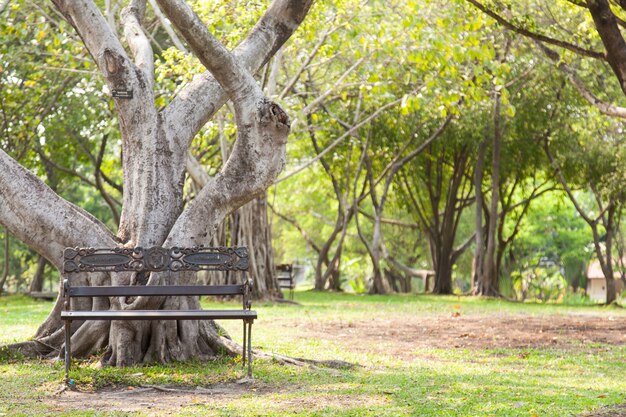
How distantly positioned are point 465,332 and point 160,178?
5.89m

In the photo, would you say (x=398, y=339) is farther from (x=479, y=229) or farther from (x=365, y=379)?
(x=479, y=229)

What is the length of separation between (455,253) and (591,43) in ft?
44.1

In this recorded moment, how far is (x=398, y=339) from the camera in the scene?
12000 mm

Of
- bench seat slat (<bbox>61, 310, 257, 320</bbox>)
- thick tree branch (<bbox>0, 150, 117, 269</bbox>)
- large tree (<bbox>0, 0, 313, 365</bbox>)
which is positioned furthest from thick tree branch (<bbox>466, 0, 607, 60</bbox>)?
bench seat slat (<bbox>61, 310, 257, 320</bbox>)

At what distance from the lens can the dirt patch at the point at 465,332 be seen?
37.4 ft

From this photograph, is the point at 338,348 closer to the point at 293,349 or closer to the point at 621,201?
the point at 293,349

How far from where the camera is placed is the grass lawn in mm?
6508

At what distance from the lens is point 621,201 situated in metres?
24.5

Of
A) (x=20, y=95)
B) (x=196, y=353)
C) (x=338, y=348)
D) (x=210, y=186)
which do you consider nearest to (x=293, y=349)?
(x=338, y=348)

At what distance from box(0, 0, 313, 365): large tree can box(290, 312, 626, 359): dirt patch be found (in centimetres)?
279

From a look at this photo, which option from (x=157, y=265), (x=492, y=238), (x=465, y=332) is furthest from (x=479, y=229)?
(x=157, y=265)

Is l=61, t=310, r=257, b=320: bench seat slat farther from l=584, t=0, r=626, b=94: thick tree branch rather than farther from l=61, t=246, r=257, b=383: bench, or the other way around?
l=584, t=0, r=626, b=94: thick tree branch

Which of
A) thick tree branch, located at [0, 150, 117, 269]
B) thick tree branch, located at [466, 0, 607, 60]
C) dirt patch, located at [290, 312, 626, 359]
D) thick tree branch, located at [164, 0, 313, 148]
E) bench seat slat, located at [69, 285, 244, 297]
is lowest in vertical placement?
dirt patch, located at [290, 312, 626, 359]

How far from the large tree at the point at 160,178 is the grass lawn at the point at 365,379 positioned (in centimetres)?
37
